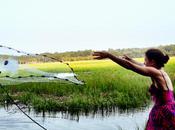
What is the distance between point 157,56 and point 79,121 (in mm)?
7389

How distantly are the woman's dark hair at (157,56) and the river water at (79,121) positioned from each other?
21.1 ft

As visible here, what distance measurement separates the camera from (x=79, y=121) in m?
12.4

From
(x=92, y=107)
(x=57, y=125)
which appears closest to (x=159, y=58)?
(x=57, y=125)

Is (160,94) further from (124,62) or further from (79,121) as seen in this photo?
(79,121)

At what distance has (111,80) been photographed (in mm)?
17344

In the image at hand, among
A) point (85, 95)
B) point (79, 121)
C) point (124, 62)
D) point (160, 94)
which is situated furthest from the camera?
point (85, 95)

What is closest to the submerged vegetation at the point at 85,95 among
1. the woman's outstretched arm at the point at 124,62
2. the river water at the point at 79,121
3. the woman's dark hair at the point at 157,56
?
the river water at the point at 79,121

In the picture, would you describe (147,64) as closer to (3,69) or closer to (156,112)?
(156,112)

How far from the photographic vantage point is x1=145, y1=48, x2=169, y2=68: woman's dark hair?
5.12 m

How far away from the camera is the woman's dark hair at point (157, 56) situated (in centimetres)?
512

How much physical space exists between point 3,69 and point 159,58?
2026mm

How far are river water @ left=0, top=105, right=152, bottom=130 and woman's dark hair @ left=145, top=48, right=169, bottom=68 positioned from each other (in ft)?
21.1

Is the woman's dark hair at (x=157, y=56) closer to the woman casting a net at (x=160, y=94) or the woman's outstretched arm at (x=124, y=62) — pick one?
the woman casting a net at (x=160, y=94)

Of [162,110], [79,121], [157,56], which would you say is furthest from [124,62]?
[79,121]
